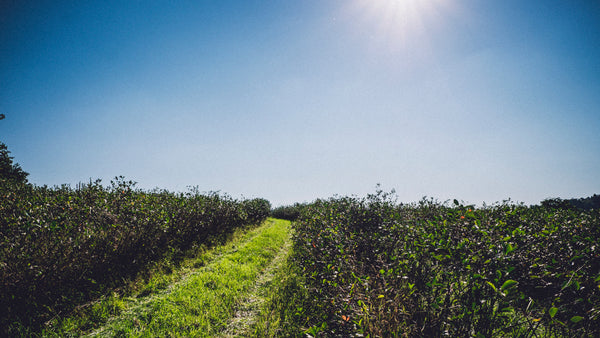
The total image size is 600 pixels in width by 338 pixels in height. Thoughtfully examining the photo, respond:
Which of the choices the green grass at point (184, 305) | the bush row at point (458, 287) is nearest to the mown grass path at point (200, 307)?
the green grass at point (184, 305)

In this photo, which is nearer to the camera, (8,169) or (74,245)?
(74,245)

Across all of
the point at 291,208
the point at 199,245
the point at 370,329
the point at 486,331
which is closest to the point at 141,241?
the point at 199,245

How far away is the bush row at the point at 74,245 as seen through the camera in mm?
4371

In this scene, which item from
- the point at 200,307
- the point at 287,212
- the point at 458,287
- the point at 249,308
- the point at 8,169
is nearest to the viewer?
the point at 458,287

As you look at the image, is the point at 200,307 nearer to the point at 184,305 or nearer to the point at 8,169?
the point at 184,305

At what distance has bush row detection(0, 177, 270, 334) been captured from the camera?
437cm

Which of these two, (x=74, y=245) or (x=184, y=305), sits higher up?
(x=74, y=245)

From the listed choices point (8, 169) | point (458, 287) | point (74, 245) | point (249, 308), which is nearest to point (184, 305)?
point (249, 308)

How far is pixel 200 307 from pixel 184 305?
41 cm

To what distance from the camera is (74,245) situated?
17.0ft

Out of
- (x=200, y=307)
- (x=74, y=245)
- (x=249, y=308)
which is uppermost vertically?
(x=74, y=245)

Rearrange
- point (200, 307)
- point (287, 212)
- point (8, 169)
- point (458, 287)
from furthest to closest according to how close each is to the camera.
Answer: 1. point (287, 212)
2. point (8, 169)
3. point (200, 307)
4. point (458, 287)

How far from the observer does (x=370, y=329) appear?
8.50ft

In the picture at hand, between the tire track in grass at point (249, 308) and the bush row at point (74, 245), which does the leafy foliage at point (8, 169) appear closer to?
→ the bush row at point (74, 245)
